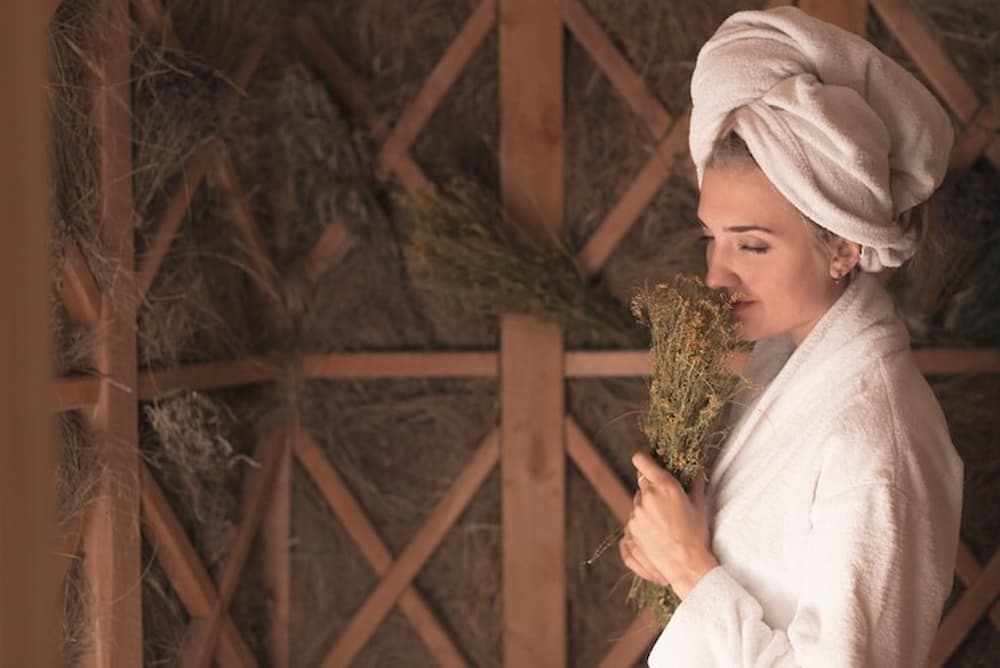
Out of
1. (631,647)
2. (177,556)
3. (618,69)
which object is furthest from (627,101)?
(177,556)

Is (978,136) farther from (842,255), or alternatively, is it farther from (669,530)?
(669,530)

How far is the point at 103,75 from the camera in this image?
2.15 meters

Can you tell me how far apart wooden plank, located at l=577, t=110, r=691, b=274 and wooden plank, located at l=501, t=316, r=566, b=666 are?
197mm

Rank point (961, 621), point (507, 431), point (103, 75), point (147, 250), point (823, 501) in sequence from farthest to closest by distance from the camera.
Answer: point (507, 431)
point (961, 621)
point (147, 250)
point (103, 75)
point (823, 501)

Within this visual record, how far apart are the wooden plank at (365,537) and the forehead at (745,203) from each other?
1494 mm

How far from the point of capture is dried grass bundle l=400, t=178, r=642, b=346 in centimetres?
279

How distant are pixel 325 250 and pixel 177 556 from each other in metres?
0.85

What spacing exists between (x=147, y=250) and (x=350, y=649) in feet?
3.84

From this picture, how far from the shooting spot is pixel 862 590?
59.1 inches

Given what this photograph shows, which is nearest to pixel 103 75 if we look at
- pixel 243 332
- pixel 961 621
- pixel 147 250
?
pixel 147 250

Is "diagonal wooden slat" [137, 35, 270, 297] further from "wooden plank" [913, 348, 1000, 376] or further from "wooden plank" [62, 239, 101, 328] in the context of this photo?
"wooden plank" [913, 348, 1000, 376]

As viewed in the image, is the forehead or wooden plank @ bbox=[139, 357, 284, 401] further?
wooden plank @ bbox=[139, 357, 284, 401]

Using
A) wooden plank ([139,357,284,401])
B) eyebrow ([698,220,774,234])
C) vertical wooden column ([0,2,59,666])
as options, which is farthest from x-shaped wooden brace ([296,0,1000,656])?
vertical wooden column ([0,2,59,666])

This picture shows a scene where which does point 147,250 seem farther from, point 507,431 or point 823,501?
point 823,501
